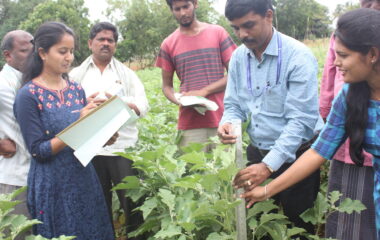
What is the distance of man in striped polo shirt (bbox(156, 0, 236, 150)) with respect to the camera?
3309mm

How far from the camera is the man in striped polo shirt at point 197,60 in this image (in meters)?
3.31

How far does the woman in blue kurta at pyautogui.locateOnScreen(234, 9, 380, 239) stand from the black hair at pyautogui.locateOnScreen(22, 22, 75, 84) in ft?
4.41

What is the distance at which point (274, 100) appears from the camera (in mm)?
2162

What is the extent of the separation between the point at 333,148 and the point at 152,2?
45526 millimetres

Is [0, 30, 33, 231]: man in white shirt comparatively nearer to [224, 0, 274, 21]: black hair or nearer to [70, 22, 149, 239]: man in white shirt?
[70, 22, 149, 239]: man in white shirt

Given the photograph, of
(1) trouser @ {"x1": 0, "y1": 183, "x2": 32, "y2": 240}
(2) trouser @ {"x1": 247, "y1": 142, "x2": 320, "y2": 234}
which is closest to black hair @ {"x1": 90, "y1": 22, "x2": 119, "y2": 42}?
(1) trouser @ {"x1": 0, "y1": 183, "x2": 32, "y2": 240}

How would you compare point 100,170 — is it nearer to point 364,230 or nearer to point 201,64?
point 201,64

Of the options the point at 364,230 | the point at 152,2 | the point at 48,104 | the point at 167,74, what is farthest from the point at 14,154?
the point at 152,2

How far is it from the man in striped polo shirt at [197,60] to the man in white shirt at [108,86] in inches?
17.1

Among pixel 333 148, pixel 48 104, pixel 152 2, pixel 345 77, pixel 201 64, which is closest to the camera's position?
pixel 345 77

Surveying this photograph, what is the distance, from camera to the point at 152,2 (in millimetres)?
45094

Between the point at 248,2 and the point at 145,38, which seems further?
the point at 145,38

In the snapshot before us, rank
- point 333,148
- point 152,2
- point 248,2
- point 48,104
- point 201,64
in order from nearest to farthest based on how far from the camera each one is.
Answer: point 333,148, point 248,2, point 48,104, point 201,64, point 152,2

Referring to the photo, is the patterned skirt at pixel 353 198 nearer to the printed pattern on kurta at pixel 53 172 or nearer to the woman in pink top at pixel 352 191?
the woman in pink top at pixel 352 191
